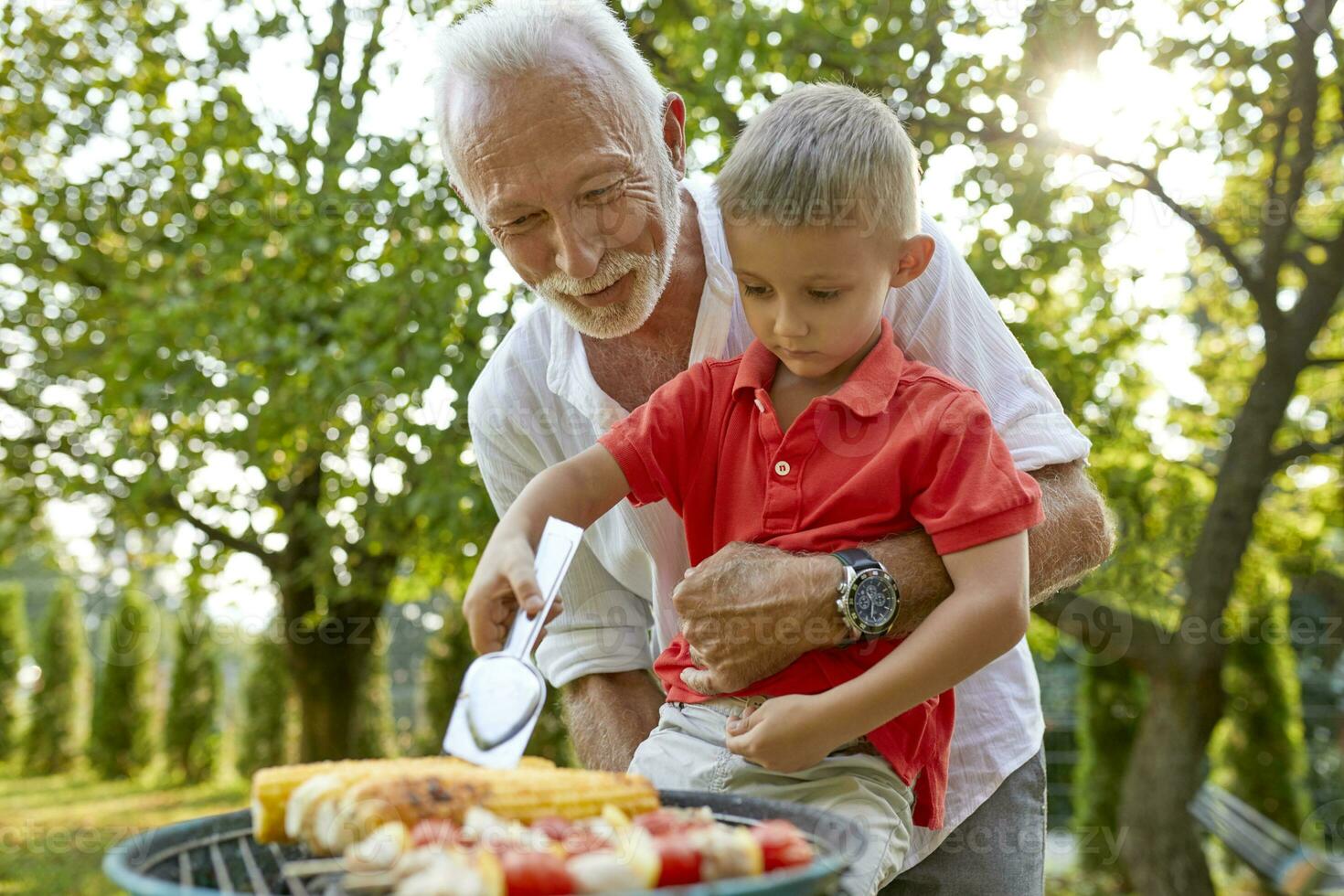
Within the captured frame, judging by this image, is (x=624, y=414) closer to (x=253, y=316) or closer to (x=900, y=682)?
(x=900, y=682)

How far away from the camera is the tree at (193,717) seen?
17812 millimetres

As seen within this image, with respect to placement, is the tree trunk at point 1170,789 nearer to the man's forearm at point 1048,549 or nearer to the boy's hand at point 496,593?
the man's forearm at point 1048,549

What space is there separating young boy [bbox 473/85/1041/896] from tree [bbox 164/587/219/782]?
55.9ft

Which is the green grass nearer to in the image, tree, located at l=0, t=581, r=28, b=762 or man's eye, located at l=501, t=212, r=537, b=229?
tree, located at l=0, t=581, r=28, b=762

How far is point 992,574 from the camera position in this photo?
1641 millimetres

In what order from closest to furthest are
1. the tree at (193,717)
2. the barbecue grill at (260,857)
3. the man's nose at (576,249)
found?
1. the barbecue grill at (260,857)
2. the man's nose at (576,249)
3. the tree at (193,717)

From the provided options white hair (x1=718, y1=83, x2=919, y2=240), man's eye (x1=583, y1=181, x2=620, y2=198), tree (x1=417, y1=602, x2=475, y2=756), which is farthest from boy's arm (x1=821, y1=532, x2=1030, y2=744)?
tree (x1=417, y1=602, x2=475, y2=756)

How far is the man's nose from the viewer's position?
86.9 inches

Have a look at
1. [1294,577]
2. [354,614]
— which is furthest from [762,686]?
[1294,577]

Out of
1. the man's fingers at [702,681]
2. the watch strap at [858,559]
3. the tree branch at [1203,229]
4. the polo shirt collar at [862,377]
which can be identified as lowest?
the man's fingers at [702,681]

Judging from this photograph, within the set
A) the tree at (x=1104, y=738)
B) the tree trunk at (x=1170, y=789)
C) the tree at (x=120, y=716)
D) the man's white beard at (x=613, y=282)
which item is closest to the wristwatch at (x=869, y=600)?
the man's white beard at (x=613, y=282)

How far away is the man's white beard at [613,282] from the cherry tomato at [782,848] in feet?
4.02

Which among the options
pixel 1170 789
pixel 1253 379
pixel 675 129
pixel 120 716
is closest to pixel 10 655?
pixel 120 716

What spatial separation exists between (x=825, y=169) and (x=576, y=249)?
→ 538 millimetres
